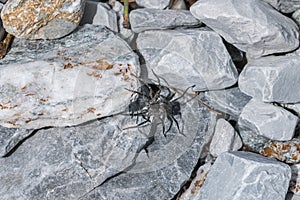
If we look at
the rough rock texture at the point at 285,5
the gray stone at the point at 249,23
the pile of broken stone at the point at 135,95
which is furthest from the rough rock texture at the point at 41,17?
the rough rock texture at the point at 285,5

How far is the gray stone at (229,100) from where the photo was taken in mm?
2408

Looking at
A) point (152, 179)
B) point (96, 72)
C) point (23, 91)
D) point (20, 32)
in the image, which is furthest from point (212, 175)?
point (20, 32)

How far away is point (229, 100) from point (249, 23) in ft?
1.50

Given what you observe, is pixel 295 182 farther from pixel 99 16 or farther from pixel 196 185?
pixel 99 16

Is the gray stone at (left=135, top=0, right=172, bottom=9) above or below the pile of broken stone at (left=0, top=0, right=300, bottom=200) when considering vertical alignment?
above

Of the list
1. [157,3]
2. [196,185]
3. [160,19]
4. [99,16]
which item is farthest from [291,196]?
[99,16]

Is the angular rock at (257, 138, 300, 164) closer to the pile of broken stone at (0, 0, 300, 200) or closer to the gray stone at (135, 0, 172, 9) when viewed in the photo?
the pile of broken stone at (0, 0, 300, 200)

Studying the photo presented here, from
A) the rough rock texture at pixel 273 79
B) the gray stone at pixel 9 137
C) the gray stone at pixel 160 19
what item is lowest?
the gray stone at pixel 9 137

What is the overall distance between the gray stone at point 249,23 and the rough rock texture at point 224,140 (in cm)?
46

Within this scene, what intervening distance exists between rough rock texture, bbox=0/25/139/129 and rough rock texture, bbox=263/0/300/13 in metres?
0.88

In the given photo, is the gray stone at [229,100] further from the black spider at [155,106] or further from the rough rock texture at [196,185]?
the rough rock texture at [196,185]

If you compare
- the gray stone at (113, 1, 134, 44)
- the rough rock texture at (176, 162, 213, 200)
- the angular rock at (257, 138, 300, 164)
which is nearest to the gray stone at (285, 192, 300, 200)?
the angular rock at (257, 138, 300, 164)

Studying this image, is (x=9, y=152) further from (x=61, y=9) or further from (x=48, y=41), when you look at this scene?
(x=61, y=9)

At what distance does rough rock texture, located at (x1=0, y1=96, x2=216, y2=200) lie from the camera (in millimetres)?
2152
